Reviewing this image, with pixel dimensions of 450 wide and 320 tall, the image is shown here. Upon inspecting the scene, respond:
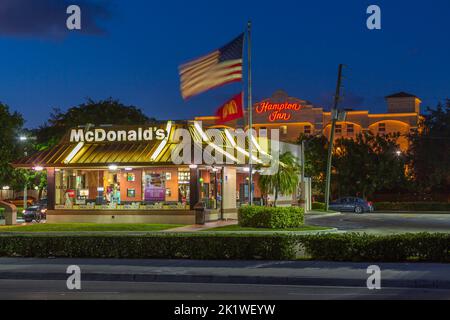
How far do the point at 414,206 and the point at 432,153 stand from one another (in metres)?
8.68

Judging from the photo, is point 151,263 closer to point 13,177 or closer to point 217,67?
point 217,67

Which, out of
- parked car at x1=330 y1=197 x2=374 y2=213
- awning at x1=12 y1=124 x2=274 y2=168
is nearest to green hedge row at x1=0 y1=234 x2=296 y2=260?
awning at x1=12 y1=124 x2=274 y2=168

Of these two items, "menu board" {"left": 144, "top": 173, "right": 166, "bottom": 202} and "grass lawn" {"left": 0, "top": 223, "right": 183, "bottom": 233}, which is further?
"menu board" {"left": 144, "top": 173, "right": 166, "bottom": 202}

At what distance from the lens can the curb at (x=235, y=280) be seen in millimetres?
15430

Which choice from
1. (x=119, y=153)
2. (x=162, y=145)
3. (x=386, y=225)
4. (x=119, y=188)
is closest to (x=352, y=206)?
(x=386, y=225)

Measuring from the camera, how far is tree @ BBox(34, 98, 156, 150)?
84.3 m

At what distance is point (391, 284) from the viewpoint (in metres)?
15.5

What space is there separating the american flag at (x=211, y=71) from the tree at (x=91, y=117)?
5406 cm

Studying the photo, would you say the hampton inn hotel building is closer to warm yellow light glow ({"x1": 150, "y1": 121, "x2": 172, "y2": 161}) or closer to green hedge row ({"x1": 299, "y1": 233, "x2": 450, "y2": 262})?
warm yellow light glow ({"x1": 150, "y1": 121, "x2": 172, "y2": 161})

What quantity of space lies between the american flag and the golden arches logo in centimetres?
139

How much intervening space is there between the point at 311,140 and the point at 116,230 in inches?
1785

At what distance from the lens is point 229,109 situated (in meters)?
31.4

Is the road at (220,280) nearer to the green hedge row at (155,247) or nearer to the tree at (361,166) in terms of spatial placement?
the green hedge row at (155,247)
